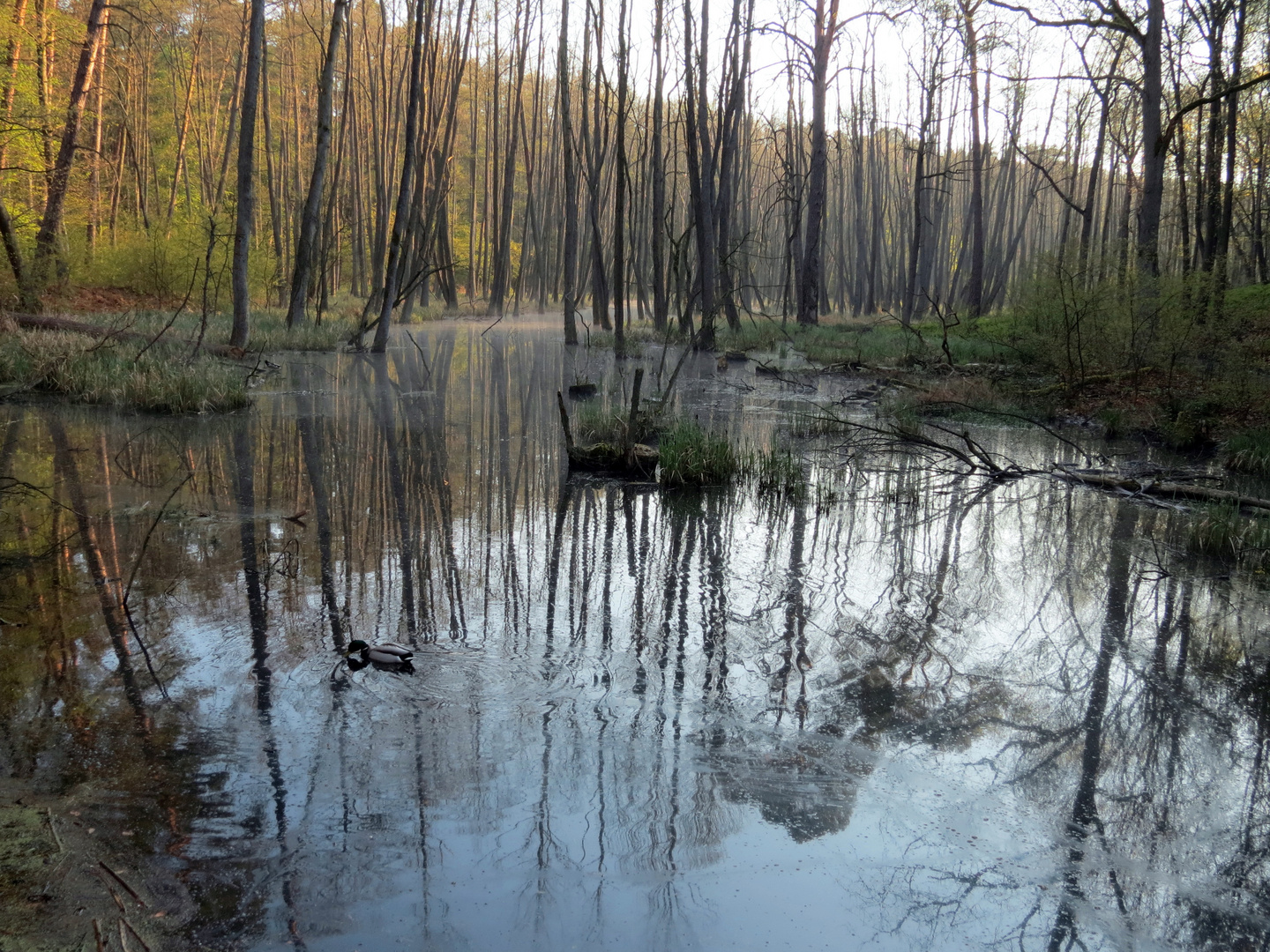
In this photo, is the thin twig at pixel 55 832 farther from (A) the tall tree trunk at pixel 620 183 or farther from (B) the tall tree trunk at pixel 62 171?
(B) the tall tree trunk at pixel 62 171

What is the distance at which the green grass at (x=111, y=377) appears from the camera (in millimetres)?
8922

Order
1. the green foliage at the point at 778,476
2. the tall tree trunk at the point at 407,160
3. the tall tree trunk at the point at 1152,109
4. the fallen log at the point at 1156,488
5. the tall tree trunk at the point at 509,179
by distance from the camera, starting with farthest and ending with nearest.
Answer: the tall tree trunk at the point at 509,179 < the tall tree trunk at the point at 407,160 < the tall tree trunk at the point at 1152,109 < the green foliage at the point at 778,476 < the fallen log at the point at 1156,488

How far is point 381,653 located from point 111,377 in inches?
297

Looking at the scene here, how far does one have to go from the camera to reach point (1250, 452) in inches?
308

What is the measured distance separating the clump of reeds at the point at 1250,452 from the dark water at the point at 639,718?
8.41 ft

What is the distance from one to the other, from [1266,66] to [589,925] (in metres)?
21.0

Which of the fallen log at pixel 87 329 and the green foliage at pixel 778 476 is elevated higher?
the fallen log at pixel 87 329

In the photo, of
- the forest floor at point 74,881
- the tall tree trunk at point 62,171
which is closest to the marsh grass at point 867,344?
the tall tree trunk at point 62,171

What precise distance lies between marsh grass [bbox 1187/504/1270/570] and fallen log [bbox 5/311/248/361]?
36.2ft

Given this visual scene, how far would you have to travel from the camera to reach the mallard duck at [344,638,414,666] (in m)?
3.32

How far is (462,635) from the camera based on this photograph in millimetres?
3695

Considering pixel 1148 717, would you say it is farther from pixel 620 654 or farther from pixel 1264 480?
pixel 1264 480

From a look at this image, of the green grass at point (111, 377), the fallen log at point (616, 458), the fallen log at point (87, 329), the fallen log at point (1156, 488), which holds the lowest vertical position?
the fallen log at point (1156, 488)

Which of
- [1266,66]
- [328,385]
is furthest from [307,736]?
[1266,66]
